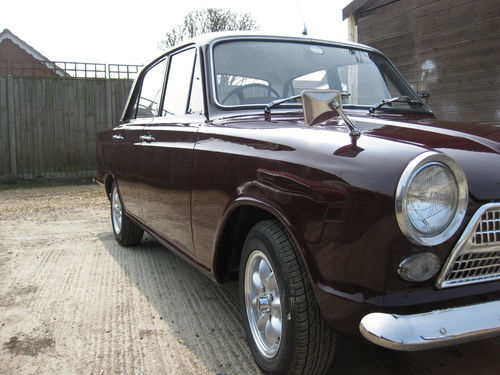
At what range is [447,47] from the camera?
19.8 ft

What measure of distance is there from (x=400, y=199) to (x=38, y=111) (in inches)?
386

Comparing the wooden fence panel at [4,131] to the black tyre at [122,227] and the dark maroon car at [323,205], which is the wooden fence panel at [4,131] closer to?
the black tyre at [122,227]

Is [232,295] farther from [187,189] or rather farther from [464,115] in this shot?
[464,115]

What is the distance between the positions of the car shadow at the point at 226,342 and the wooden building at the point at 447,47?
3.98 metres

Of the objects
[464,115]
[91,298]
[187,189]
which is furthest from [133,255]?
[464,115]

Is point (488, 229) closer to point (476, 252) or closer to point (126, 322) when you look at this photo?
point (476, 252)

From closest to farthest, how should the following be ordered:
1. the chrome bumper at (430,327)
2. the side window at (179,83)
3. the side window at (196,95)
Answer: the chrome bumper at (430,327), the side window at (196,95), the side window at (179,83)

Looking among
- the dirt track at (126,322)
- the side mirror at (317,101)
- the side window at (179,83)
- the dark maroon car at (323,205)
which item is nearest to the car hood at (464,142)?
the dark maroon car at (323,205)

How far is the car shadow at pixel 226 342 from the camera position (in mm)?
2285

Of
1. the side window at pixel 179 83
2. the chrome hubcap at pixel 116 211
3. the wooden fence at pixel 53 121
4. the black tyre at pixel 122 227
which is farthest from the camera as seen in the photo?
the wooden fence at pixel 53 121

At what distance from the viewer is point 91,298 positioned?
10.9ft

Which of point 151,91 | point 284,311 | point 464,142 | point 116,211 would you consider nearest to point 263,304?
point 284,311

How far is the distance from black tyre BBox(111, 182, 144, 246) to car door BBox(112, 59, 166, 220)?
325 millimetres

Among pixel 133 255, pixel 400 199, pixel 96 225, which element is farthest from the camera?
pixel 96 225
